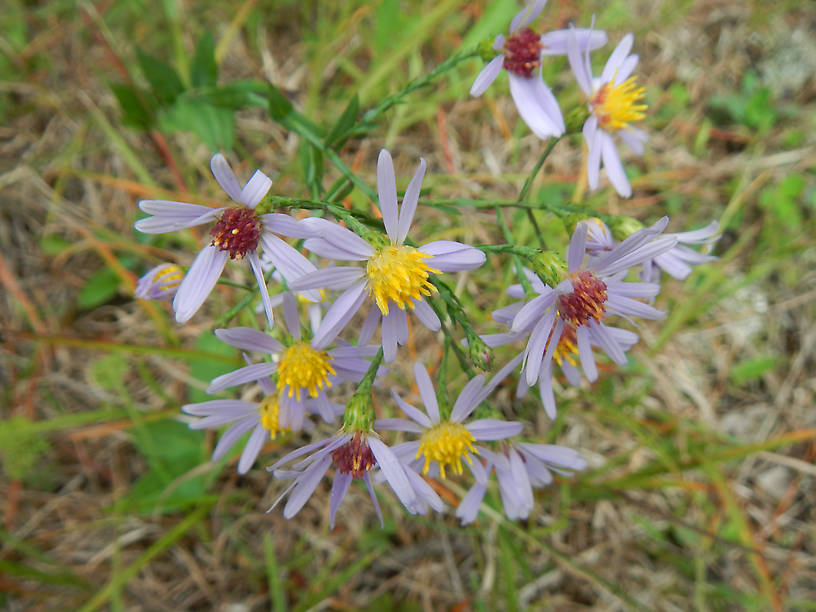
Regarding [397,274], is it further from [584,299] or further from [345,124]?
[345,124]

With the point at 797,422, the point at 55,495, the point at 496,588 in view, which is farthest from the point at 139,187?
the point at 797,422

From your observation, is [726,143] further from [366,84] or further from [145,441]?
[145,441]

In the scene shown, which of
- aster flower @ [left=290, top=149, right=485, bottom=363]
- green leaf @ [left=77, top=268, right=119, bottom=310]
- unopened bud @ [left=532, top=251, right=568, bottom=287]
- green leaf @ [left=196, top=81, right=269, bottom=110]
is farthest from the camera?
green leaf @ [left=77, top=268, right=119, bottom=310]

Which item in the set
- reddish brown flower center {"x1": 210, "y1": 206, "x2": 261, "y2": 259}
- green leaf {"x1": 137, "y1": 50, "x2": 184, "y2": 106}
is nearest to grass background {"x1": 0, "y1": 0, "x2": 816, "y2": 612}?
green leaf {"x1": 137, "y1": 50, "x2": 184, "y2": 106}

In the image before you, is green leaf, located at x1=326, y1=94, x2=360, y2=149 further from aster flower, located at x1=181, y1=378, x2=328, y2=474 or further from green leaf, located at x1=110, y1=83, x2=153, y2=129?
green leaf, located at x1=110, y1=83, x2=153, y2=129

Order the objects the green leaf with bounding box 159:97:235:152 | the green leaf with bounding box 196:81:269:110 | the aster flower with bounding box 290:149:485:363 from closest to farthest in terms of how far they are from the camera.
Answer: the aster flower with bounding box 290:149:485:363 < the green leaf with bounding box 196:81:269:110 < the green leaf with bounding box 159:97:235:152

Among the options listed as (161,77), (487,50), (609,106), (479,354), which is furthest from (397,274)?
(161,77)
